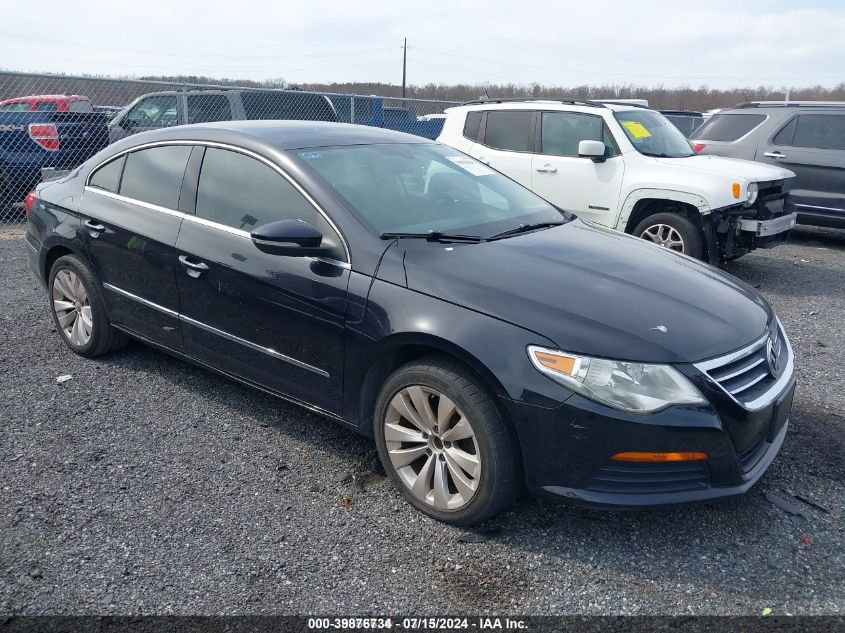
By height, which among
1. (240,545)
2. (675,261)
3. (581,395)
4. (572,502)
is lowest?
(240,545)

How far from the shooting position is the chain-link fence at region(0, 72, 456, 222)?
10266 millimetres

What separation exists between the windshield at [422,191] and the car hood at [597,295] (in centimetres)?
23

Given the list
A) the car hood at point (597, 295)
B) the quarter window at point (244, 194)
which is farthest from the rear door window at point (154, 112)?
the car hood at point (597, 295)

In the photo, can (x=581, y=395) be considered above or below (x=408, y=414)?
above

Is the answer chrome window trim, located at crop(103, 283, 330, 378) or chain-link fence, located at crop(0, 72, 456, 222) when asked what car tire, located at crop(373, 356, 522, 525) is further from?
chain-link fence, located at crop(0, 72, 456, 222)

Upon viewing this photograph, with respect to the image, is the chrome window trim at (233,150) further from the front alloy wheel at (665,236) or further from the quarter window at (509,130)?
the quarter window at (509,130)

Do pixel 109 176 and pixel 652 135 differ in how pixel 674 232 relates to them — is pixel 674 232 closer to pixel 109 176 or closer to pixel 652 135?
pixel 652 135

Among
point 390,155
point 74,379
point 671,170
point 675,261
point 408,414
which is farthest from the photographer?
point 671,170

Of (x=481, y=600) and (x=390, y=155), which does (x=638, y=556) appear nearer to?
(x=481, y=600)

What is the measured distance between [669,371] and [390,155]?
6.75 feet

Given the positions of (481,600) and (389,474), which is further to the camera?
(389,474)

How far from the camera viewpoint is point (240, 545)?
2895mm

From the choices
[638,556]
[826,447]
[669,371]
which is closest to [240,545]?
[638,556]

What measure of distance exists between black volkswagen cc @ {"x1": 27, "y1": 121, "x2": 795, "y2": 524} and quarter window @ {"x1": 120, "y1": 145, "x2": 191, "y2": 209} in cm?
2
